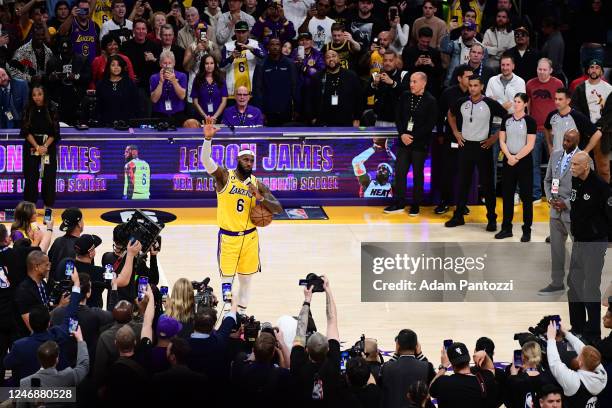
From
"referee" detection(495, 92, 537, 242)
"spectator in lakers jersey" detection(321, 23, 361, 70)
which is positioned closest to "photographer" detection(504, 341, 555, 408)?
"referee" detection(495, 92, 537, 242)

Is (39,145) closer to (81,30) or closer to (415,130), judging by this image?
(81,30)

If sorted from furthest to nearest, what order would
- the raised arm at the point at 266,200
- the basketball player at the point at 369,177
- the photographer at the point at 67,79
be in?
1. the photographer at the point at 67,79
2. the basketball player at the point at 369,177
3. the raised arm at the point at 266,200

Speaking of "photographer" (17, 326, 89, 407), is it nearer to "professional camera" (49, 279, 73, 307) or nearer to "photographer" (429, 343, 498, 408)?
"professional camera" (49, 279, 73, 307)

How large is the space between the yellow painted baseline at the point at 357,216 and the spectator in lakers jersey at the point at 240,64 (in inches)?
87.1

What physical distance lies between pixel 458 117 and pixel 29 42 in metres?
6.74

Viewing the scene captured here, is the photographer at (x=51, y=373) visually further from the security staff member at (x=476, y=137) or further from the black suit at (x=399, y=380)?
the security staff member at (x=476, y=137)

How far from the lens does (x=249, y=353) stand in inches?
384

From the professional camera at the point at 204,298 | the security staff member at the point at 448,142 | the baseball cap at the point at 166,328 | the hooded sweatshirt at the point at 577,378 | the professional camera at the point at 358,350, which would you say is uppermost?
the security staff member at the point at 448,142

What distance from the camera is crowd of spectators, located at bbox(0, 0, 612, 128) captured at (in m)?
18.1

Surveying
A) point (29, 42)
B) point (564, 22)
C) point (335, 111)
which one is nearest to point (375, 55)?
point (335, 111)

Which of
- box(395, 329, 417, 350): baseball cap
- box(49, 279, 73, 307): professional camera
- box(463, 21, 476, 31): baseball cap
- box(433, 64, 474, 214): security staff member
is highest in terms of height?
box(463, 21, 476, 31): baseball cap

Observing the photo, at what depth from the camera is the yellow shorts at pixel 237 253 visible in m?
12.7

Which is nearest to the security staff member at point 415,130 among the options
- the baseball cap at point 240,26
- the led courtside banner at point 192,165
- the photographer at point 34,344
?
the led courtside banner at point 192,165

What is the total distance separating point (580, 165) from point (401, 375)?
4.14 meters
